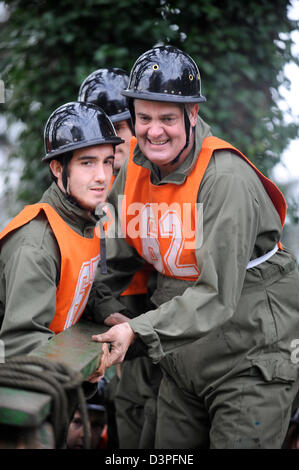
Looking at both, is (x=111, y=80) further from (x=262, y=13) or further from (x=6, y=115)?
(x=6, y=115)

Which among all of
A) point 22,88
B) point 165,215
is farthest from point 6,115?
point 165,215

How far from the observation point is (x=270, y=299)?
3068mm

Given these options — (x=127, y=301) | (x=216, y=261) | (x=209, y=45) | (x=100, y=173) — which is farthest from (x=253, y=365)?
(x=209, y=45)

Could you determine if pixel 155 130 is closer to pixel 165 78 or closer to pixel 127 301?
pixel 165 78

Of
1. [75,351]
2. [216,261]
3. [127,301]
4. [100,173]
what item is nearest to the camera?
[75,351]

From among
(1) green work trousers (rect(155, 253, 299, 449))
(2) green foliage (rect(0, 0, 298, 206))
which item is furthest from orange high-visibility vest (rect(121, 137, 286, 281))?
(2) green foliage (rect(0, 0, 298, 206))

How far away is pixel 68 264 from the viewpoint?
2.86 metres

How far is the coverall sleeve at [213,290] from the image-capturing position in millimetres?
2697

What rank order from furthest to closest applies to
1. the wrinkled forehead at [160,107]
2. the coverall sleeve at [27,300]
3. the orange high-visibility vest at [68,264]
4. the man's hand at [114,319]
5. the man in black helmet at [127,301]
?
the man in black helmet at [127,301], the man's hand at [114,319], the wrinkled forehead at [160,107], the orange high-visibility vest at [68,264], the coverall sleeve at [27,300]

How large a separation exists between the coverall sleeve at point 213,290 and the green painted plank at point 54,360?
0.28 metres

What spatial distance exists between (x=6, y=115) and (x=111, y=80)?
3.25 m

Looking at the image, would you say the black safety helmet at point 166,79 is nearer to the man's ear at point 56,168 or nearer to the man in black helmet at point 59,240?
the man in black helmet at point 59,240

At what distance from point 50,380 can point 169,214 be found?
1.41 meters

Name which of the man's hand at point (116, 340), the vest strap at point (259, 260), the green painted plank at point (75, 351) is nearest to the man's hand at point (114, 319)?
the green painted plank at point (75, 351)
